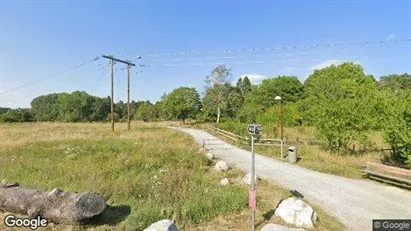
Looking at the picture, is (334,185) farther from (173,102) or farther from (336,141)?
(173,102)

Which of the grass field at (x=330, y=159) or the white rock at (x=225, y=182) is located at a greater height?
the grass field at (x=330, y=159)

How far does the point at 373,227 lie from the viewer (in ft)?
23.4

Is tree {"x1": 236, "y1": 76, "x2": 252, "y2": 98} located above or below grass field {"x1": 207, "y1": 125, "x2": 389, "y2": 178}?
above

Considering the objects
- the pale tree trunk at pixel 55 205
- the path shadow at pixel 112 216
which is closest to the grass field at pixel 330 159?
the path shadow at pixel 112 216

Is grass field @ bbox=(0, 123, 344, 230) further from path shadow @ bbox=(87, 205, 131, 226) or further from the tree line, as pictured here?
the tree line

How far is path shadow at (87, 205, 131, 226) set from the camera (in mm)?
7383

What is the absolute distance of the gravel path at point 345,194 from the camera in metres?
7.96

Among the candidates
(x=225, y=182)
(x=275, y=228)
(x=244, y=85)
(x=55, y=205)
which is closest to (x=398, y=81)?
(x=244, y=85)

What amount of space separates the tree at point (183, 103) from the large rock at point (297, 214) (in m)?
48.4

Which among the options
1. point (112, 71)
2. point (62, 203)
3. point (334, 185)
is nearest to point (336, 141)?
point (334, 185)

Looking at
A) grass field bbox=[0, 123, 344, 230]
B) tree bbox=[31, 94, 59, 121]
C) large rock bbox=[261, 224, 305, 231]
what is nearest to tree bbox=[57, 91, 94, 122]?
tree bbox=[31, 94, 59, 121]

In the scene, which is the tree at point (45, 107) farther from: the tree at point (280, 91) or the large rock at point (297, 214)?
the large rock at point (297, 214)

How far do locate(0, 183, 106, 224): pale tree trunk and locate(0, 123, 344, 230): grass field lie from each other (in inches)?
10.9

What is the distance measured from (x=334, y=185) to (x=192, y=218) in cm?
642
